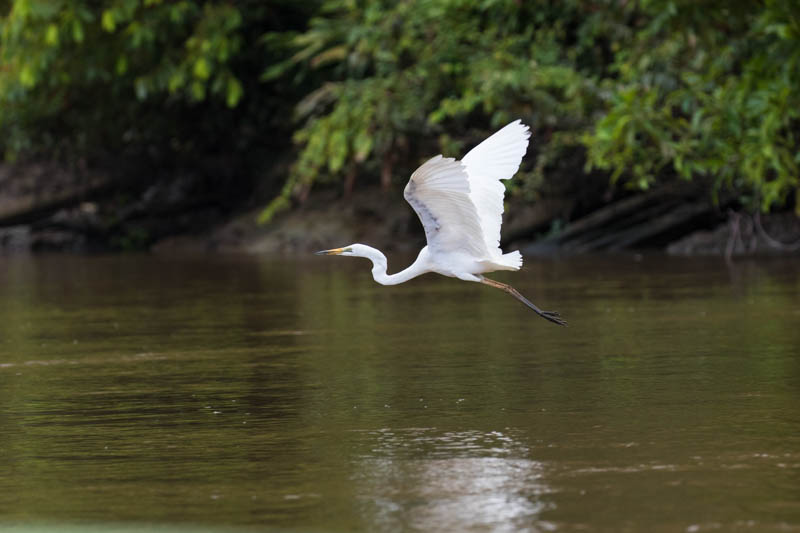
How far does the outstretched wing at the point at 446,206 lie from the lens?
8.42 meters

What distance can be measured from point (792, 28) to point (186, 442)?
8.45 meters

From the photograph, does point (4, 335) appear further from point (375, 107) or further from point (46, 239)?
point (46, 239)

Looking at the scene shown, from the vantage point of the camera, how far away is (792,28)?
13336 millimetres

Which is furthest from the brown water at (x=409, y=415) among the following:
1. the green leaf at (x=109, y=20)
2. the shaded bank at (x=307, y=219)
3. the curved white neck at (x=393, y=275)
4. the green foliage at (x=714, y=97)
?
the green leaf at (x=109, y=20)

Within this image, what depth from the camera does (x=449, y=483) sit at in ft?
18.0

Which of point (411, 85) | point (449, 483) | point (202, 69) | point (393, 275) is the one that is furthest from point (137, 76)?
point (449, 483)

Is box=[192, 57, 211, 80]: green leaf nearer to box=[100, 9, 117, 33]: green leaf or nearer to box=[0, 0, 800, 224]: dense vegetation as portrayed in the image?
box=[0, 0, 800, 224]: dense vegetation

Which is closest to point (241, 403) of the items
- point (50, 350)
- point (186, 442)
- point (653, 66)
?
point (186, 442)

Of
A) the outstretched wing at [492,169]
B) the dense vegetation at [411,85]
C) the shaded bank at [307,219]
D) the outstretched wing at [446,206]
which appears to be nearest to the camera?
the outstretched wing at [446,206]

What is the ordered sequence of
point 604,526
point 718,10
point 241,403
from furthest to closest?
point 718,10 → point 241,403 → point 604,526

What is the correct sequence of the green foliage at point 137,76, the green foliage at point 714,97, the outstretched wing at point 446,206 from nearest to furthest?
the outstretched wing at point 446,206, the green foliage at point 714,97, the green foliage at point 137,76

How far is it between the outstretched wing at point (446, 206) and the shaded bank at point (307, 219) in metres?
12.3

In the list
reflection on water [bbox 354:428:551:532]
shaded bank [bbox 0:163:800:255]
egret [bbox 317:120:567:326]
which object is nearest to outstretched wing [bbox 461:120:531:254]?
egret [bbox 317:120:567:326]

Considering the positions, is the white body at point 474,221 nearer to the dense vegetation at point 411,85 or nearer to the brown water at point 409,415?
the brown water at point 409,415
